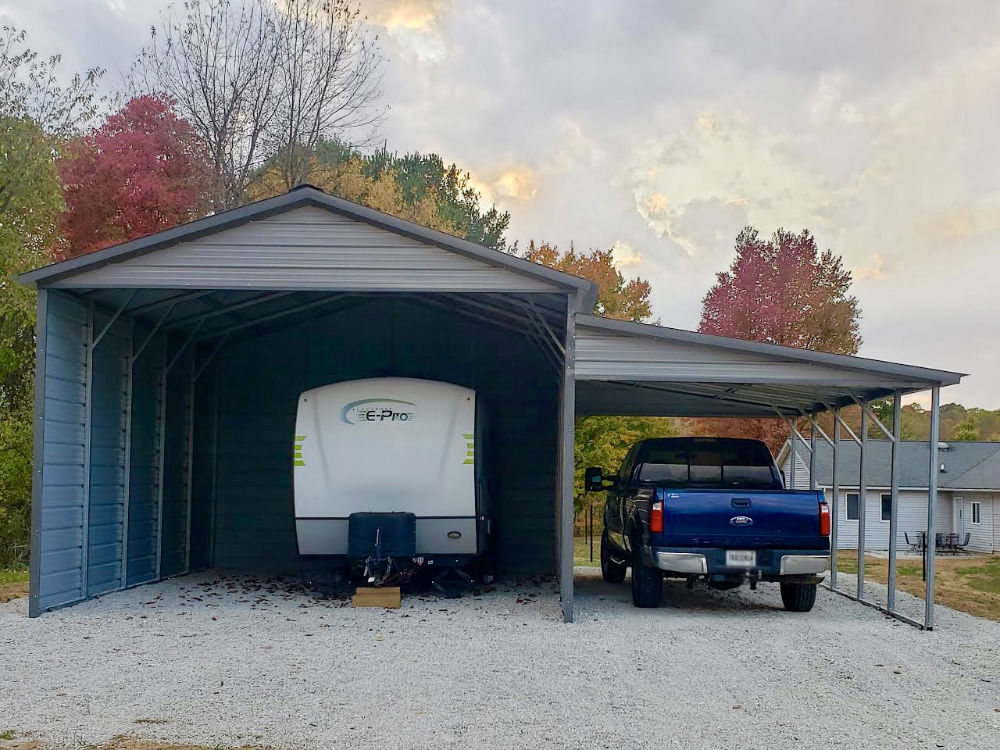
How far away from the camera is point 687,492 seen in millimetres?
11305

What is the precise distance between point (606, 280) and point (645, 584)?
826 inches

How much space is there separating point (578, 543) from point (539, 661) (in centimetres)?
2552

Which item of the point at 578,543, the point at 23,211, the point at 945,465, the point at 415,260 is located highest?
the point at 23,211

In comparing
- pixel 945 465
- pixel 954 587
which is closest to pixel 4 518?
pixel 954 587

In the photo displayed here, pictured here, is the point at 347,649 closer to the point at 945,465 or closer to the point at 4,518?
the point at 4,518

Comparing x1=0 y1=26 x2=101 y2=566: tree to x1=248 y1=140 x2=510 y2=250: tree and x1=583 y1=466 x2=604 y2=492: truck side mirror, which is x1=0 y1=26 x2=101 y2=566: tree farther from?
x1=583 y1=466 x2=604 y2=492: truck side mirror

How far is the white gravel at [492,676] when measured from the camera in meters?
6.79

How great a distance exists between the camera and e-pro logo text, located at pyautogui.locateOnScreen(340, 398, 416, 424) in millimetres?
13172

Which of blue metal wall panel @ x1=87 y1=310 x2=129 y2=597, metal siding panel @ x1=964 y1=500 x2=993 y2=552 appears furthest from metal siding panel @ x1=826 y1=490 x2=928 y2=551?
blue metal wall panel @ x1=87 y1=310 x2=129 y2=597

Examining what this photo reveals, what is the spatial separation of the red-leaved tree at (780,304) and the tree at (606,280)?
363cm

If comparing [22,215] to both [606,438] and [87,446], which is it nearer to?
[87,446]

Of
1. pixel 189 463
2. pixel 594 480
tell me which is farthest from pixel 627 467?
pixel 189 463

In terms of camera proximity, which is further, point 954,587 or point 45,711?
point 954,587

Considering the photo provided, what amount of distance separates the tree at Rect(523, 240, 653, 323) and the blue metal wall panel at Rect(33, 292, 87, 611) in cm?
2108
